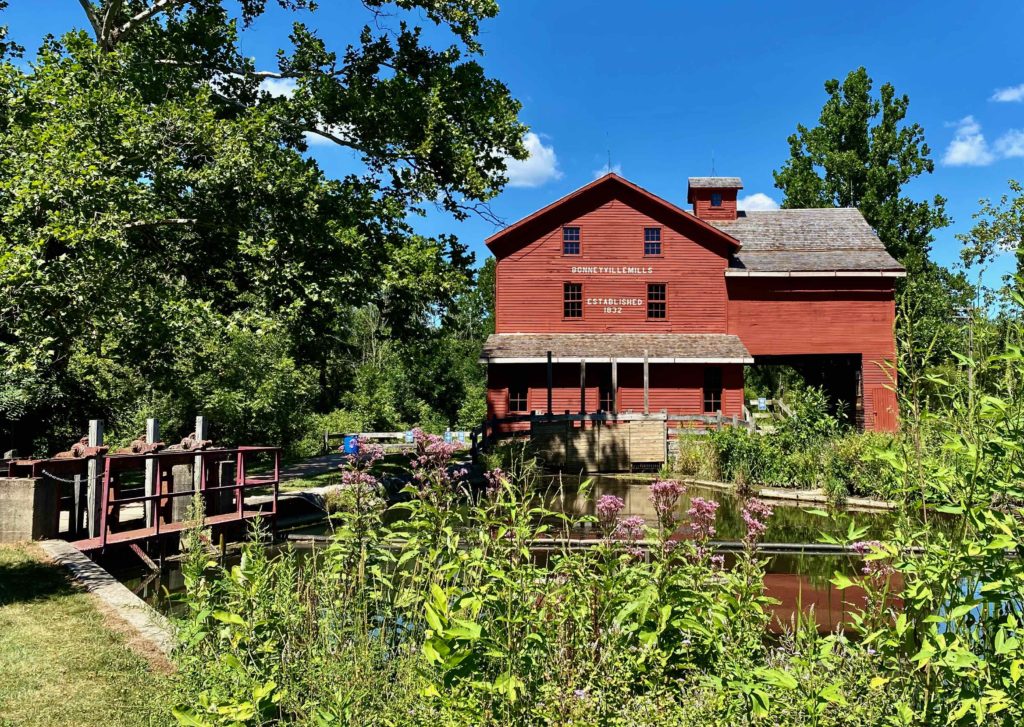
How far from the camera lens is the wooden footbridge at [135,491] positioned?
9680mm

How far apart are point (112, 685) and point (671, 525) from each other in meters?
4.19

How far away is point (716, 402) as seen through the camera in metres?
26.0

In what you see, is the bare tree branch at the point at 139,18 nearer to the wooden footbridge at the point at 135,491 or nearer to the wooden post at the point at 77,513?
the wooden footbridge at the point at 135,491

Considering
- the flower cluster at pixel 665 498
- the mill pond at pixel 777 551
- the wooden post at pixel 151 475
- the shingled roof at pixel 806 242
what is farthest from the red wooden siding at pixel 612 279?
the flower cluster at pixel 665 498

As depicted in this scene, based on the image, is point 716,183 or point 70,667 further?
point 716,183

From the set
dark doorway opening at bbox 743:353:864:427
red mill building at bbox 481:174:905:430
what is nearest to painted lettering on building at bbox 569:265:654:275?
red mill building at bbox 481:174:905:430

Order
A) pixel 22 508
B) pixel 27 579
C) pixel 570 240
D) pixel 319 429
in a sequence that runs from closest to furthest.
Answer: pixel 27 579 → pixel 22 508 → pixel 570 240 → pixel 319 429

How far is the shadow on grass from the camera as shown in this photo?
6.94m

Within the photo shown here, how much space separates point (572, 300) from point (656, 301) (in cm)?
335

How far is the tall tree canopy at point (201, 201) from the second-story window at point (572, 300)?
875cm

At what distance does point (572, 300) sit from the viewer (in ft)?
88.0

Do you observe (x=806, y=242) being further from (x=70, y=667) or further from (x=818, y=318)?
(x=70, y=667)

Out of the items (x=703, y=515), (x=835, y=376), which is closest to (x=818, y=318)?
(x=835, y=376)

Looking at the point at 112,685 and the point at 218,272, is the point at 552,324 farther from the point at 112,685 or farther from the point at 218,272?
the point at 112,685
